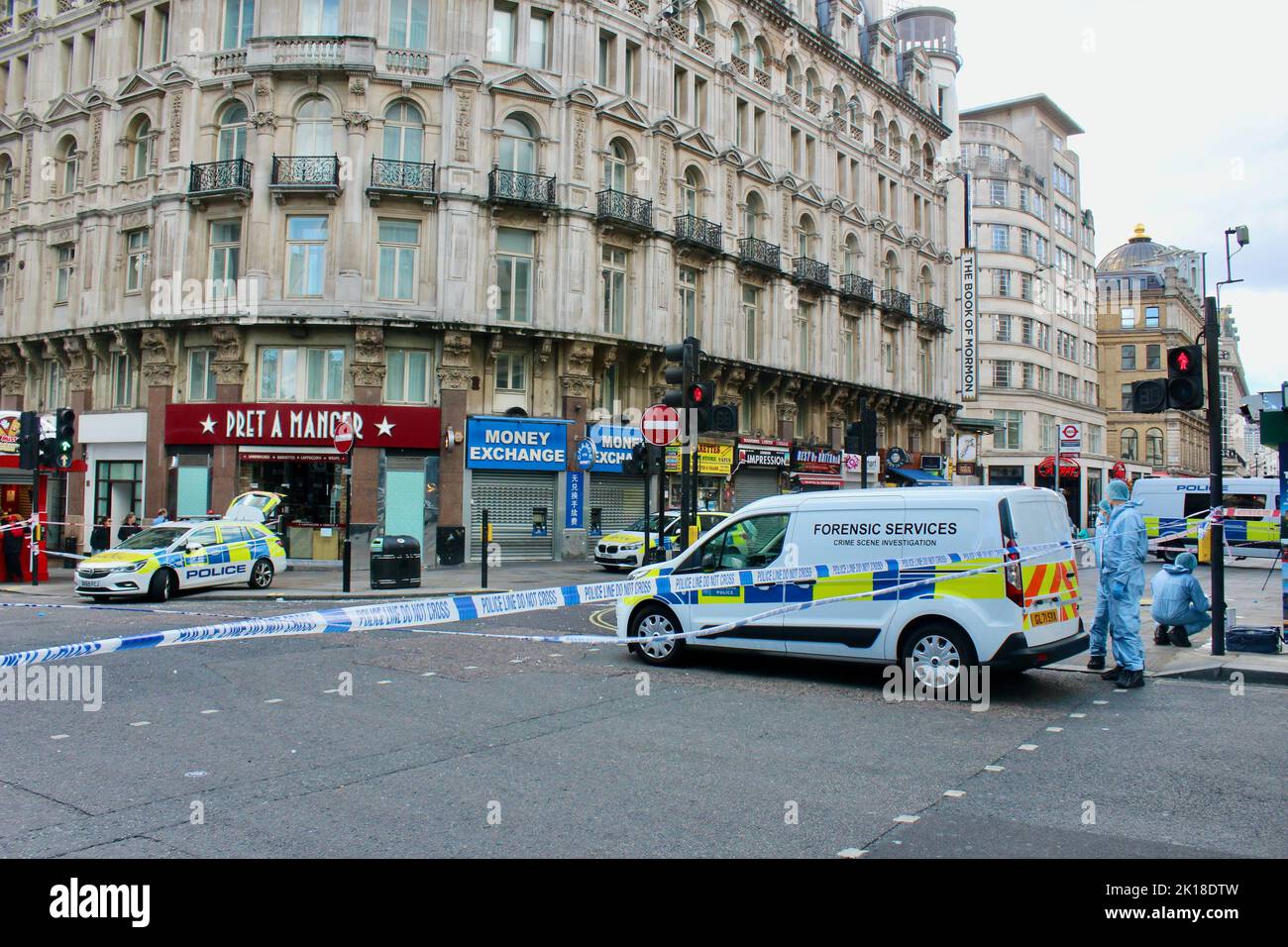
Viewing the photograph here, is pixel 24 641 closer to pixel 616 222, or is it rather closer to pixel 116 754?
pixel 116 754

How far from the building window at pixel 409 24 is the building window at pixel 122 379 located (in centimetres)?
1256

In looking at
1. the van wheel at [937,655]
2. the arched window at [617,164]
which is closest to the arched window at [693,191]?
the arched window at [617,164]

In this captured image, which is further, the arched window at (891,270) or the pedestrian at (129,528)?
the arched window at (891,270)

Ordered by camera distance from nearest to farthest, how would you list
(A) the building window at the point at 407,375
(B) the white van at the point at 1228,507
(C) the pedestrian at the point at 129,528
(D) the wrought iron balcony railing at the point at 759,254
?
(C) the pedestrian at the point at 129,528 → (A) the building window at the point at 407,375 → (B) the white van at the point at 1228,507 → (D) the wrought iron balcony railing at the point at 759,254

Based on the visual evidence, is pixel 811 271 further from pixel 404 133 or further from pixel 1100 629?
pixel 1100 629

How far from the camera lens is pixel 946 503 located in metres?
9.25

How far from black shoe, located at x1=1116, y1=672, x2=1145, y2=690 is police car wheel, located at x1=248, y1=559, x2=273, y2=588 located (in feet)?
55.3

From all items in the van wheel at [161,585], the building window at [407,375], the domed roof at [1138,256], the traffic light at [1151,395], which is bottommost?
the van wheel at [161,585]

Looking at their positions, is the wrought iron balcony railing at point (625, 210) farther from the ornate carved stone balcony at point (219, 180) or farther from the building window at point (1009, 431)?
the building window at point (1009, 431)

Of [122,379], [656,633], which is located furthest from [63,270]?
[656,633]

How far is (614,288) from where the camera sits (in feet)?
101

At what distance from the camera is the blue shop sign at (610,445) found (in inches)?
1183

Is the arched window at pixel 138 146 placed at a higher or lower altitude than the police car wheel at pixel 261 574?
higher

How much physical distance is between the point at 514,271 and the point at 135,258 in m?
11.9
